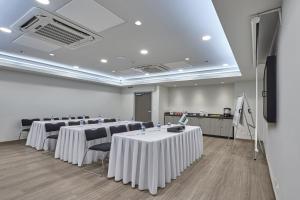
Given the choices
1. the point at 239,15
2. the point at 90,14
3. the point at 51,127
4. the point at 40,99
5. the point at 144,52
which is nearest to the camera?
the point at 239,15

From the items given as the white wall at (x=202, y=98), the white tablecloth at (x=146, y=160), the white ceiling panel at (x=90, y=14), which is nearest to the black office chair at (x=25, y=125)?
the white tablecloth at (x=146, y=160)

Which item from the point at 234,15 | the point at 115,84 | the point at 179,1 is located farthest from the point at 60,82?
the point at 234,15

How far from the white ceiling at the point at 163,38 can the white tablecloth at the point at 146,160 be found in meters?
2.02

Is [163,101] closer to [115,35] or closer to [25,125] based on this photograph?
[115,35]

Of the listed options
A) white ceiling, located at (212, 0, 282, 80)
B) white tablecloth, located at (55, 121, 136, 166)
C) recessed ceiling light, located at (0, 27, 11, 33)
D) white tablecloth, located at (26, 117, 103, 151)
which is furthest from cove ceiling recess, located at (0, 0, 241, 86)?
white tablecloth, located at (55, 121, 136, 166)

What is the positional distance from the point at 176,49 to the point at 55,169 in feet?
12.6

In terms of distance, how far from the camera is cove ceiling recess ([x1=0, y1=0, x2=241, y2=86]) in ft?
8.17

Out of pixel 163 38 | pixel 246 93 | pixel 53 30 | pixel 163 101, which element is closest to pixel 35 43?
pixel 53 30

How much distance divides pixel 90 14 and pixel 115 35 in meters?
0.83

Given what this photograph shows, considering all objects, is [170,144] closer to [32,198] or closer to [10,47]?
[32,198]

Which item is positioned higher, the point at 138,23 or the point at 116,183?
the point at 138,23

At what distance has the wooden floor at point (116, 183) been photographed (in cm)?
250

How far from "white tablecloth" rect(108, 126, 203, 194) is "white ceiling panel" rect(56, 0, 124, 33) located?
203 cm

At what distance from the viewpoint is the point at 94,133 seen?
3818 mm
